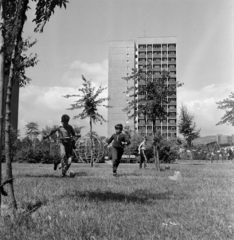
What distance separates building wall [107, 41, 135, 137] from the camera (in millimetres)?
120438

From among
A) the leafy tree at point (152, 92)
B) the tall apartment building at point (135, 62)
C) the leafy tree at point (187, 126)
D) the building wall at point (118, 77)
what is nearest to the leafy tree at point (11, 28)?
the leafy tree at point (152, 92)

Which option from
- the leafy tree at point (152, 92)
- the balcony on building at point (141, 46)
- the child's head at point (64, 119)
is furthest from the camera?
the balcony on building at point (141, 46)

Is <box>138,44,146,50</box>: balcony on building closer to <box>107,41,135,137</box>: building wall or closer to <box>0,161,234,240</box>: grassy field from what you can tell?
<box>107,41,135,137</box>: building wall

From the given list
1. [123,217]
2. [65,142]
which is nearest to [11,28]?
[123,217]

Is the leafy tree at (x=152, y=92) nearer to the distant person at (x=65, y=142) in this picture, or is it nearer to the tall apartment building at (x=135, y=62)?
the distant person at (x=65, y=142)

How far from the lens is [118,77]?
12469 centimetres

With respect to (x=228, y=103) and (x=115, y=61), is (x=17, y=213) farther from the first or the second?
(x=115, y=61)

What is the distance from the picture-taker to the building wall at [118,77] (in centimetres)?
12044

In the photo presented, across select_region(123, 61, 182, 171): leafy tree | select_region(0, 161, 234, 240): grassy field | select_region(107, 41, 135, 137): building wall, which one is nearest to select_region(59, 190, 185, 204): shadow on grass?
select_region(0, 161, 234, 240): grassy field

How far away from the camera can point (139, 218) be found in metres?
4.31

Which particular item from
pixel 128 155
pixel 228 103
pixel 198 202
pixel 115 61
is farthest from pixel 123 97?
pixel 198 202

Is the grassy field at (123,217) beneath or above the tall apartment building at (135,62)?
beneath

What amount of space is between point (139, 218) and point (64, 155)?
271 inches

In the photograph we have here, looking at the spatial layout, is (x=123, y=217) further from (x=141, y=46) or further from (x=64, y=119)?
(x=141, y=46)
